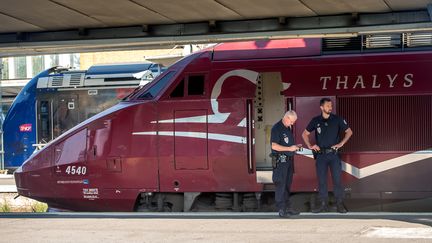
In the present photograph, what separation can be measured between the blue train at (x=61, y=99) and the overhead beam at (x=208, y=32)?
459 centimetres

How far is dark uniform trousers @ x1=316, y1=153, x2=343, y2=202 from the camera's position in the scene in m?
9.69

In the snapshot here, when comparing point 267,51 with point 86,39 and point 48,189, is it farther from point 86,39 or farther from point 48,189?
point 48,189

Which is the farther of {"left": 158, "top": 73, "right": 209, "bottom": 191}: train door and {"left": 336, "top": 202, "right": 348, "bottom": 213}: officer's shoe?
{"left": 158, "top": 73, "right": 209, "bottom": 191}: train door

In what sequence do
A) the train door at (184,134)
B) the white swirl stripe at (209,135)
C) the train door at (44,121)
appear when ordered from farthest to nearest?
the train door at (44,121) < the train door at (184,134) < the white swirl stripe at (209,135)

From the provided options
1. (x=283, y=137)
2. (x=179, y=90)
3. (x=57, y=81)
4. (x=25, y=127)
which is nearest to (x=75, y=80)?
(x=57, y=81)

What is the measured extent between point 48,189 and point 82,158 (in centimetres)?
88

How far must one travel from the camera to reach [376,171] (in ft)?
33.3

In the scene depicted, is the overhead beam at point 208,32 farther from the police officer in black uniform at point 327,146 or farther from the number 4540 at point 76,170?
the number 4540 at point 76,170

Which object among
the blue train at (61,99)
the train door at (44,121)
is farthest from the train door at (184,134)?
the train door at (44,121)

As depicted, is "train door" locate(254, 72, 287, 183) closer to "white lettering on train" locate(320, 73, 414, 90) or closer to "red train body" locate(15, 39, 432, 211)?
"red train body" locate(15, 39, 432, 211)

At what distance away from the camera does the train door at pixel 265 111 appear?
1099 cm

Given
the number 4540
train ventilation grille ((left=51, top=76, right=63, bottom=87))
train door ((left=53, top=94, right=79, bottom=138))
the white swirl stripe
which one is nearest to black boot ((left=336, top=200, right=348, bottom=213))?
the white swirl stripe

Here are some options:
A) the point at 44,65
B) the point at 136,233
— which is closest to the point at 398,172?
the point at 136,233

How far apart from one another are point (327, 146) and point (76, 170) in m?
4.42
